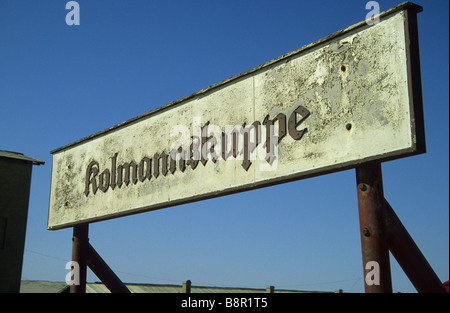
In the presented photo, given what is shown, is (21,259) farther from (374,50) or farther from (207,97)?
(374,50)

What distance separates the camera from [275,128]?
633 cm

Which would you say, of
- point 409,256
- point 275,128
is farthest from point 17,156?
point 409,256

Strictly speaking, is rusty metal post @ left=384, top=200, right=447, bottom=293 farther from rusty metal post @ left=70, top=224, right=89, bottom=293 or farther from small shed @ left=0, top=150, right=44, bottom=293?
small shed @ left=0, top=150, right=44, bottom=293

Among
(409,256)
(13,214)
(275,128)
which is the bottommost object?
(409,256)

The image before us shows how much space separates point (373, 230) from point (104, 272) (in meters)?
5.56

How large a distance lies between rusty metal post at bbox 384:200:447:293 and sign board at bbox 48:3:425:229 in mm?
723

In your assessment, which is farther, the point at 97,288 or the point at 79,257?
the point at 97,288

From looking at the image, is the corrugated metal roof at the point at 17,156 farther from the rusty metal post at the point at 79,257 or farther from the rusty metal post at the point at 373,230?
the rusty metal post at the point at 373,230

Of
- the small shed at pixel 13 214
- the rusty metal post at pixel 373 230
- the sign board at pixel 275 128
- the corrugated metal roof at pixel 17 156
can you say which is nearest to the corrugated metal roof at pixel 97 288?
the small shed at pixel 13 214

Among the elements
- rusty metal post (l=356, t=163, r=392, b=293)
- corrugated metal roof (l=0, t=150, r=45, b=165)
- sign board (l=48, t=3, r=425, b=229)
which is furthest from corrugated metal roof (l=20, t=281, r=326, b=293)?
rusty metal post (l=356, t=163, r=392, b=293)

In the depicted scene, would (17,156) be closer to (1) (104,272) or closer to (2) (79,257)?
(2) (79,257)

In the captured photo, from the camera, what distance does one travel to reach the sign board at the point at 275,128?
514 centimetres

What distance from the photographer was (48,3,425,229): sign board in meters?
5.14

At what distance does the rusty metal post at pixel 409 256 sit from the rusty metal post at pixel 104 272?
5.20m
